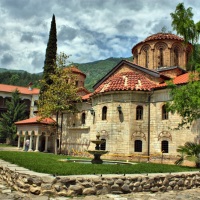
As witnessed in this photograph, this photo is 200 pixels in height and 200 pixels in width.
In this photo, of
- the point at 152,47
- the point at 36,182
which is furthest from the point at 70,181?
the point at 152,47

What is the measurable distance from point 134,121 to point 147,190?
11.5 m

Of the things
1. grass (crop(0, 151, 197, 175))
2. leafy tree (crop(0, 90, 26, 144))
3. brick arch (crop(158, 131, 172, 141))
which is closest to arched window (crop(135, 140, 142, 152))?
brick arch (crop(158, 131, 172, 141))

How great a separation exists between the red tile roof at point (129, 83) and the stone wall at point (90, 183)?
11.4m

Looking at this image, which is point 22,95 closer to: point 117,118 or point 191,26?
point 117,118

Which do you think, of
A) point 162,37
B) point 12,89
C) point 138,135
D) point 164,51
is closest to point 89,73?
point 12,89

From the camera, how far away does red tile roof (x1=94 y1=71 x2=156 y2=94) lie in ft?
70.3

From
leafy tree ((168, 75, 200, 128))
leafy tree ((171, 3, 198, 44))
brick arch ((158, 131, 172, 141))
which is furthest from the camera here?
brick arch ((158, 131, 172, 141))

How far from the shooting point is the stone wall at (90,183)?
8320 millimetres

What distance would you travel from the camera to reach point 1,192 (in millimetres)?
8680

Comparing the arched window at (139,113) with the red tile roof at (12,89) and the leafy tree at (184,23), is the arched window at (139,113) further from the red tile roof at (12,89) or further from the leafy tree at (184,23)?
the red tile roof at (12,89)

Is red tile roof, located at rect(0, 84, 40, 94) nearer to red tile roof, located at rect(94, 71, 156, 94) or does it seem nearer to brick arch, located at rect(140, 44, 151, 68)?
brick arch, located at rect(140, 44, 151, 68)

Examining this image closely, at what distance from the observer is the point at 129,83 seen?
21.7 metres

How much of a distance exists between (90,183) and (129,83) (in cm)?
1395

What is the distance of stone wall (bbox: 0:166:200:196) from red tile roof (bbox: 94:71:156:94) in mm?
11393
